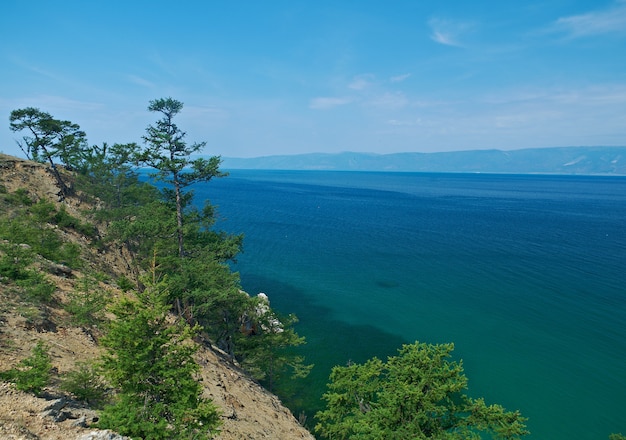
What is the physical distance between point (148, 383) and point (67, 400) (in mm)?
4032

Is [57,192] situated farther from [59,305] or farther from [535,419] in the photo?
[535,419]

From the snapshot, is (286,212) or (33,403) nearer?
(33,403)

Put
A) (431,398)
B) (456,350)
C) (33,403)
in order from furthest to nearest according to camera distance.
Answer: (456,350) < (431,398) < (33,403)

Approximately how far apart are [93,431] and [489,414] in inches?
722

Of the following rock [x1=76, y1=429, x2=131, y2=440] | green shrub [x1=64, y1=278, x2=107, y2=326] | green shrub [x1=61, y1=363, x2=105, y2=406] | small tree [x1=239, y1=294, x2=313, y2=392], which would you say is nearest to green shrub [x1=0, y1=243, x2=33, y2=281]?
green shrub [x1=64, y1=278, x2=107, y2=326]

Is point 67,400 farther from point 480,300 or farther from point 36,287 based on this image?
point 480,300

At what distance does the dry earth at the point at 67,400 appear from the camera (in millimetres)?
10711

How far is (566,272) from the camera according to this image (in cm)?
5988

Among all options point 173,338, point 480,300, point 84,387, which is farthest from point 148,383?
point 480,300

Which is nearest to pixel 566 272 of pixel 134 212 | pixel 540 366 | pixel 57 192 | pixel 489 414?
pixel 540 366

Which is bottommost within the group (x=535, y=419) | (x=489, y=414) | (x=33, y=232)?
(x=535, y=419)

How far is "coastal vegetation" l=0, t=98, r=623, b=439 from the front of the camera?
441 inches

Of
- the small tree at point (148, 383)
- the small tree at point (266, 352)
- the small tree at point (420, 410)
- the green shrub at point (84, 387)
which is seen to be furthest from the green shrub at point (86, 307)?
the small tree at point (420, 410)

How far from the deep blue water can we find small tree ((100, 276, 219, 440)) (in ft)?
68.2
